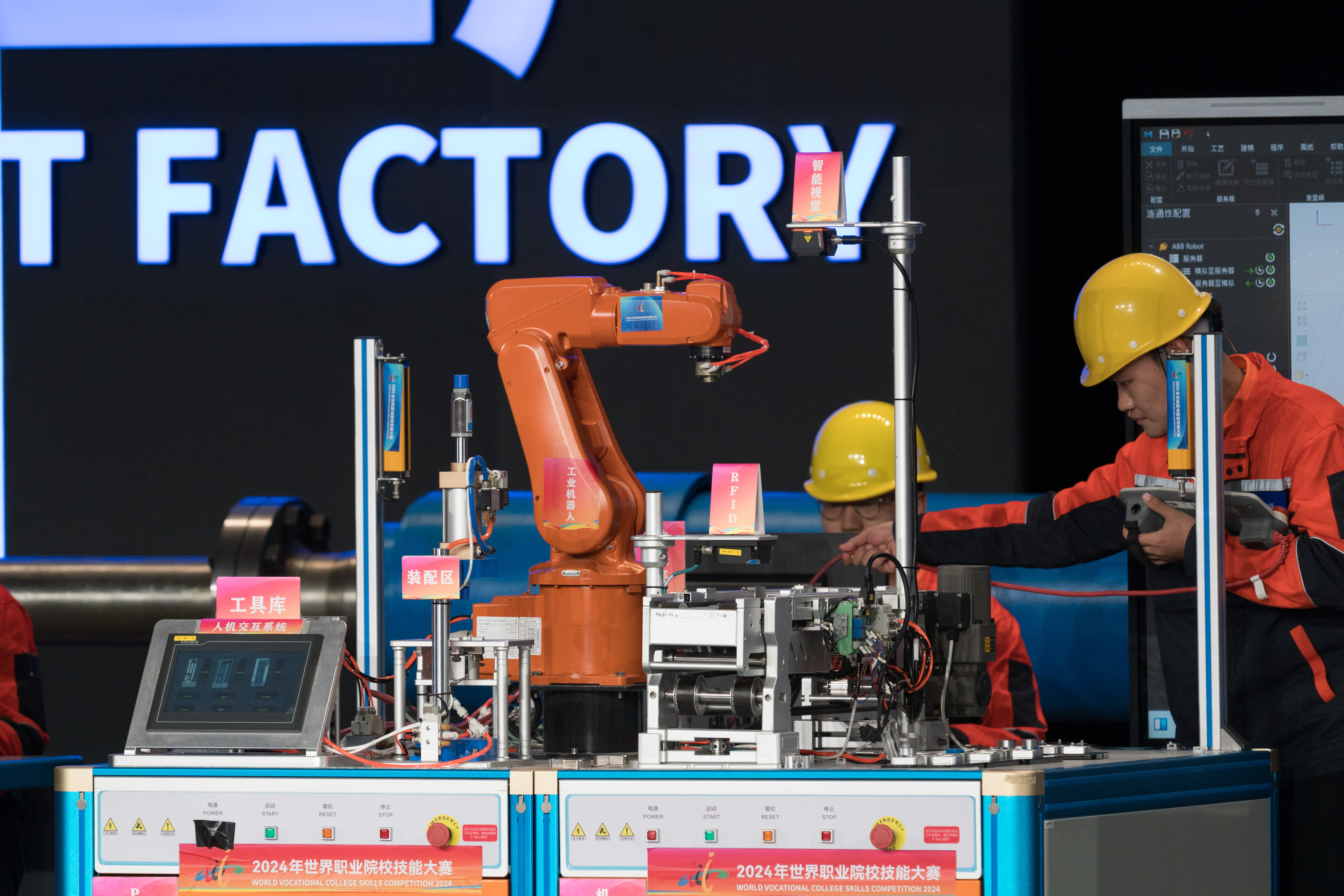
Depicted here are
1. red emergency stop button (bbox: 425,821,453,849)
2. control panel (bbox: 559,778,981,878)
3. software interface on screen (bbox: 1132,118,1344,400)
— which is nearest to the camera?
control panel (bbox: 559,778,981,878)

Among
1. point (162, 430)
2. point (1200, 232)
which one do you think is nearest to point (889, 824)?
point (1200, 232)

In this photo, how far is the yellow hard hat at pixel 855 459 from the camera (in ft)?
14.6

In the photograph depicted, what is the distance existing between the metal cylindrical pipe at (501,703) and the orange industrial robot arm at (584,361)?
0.74ft

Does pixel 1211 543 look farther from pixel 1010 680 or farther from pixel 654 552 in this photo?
pixel 1010 680

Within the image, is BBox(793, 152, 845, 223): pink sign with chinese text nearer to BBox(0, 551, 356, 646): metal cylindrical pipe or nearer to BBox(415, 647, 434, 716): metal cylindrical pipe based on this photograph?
BBox(415, 647, 434, 716): metal cylindrical pipe

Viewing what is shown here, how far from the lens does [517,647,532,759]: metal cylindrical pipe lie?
105 inches

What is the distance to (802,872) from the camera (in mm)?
2451

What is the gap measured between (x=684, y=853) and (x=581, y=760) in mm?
235

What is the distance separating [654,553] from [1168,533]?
0.93 meters

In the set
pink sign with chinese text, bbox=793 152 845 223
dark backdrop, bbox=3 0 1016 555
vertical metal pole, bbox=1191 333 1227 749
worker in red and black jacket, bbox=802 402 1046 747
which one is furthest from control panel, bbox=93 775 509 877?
dark backdrop, bbox=3 0 1016 555

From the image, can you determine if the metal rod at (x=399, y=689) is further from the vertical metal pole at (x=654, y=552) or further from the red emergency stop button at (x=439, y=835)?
the vertical metal pole at (x=654, y=552)

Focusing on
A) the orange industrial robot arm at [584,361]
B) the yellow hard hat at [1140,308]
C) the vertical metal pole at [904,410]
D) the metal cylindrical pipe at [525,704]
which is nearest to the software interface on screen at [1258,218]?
the yellow hard hat at [1140,308]

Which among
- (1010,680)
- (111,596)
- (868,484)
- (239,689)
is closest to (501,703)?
(239,689)

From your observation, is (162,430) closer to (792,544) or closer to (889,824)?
(792,544)
